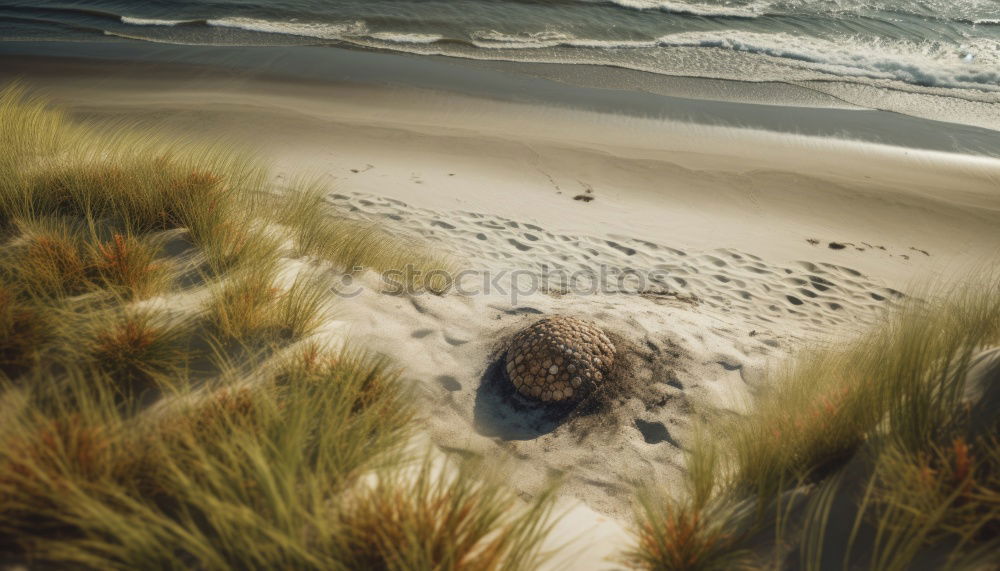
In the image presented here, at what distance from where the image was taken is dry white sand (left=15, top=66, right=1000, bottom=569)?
2.92m

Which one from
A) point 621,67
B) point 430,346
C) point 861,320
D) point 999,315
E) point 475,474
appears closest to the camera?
point 475,474

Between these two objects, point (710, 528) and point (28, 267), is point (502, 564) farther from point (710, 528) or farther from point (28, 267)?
point (28, 267)

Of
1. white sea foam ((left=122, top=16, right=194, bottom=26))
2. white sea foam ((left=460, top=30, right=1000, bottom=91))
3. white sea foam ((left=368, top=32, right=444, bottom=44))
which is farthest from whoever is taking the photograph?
white sea foam ((left=122, top=16, right=194, bottom=26))

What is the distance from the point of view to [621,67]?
10.6 meters

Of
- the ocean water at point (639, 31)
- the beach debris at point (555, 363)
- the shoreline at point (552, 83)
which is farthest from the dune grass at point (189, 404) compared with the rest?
the ocean water at point (639, 31)

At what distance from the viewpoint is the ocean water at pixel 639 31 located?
1064cm

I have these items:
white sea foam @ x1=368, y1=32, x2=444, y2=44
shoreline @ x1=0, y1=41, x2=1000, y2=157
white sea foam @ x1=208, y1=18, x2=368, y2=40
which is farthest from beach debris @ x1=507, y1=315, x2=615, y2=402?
white sea foam @ x1=208, y1=18, x2=368, y2=40

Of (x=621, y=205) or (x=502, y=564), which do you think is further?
(x=621, y=205)

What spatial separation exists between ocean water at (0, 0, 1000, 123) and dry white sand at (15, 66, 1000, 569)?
354 cm

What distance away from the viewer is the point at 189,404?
196 centimetres

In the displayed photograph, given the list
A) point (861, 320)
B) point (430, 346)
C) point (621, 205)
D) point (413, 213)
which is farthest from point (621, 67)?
point (430, 346)

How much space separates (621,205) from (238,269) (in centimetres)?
422

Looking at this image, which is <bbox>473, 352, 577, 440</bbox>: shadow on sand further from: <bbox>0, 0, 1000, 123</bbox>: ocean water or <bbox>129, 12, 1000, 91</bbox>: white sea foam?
<bbox>129, 12, 1000, 91</bbox>: white sea foam

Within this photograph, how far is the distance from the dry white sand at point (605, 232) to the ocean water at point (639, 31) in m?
3.54
